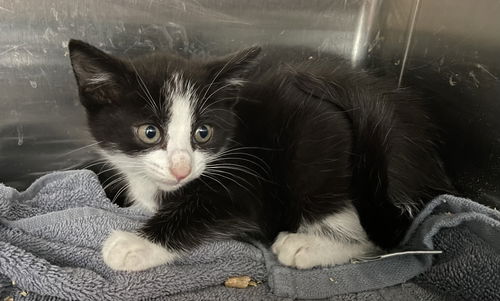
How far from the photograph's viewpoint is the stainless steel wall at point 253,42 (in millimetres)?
1536

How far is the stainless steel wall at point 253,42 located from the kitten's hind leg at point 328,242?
1.41ft

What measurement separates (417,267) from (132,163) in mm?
894

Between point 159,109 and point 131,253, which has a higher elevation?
point 159,109

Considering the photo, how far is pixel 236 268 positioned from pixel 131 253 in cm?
31

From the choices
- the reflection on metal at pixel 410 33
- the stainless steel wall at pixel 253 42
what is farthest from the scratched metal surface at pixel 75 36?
the reflection on metal at pixel 410 33

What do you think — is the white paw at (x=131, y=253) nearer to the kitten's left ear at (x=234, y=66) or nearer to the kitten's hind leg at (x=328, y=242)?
the kitten's hind leg at (x=328, y=242)

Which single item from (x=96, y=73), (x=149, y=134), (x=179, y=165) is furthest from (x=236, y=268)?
(x=96, y=73)

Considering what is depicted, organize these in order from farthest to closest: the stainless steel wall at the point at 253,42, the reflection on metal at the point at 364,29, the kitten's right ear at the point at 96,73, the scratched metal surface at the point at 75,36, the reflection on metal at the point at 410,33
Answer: the reflection on metal at the point at 364,29
the reflection on metal at the point at 410,33
the scratched metal surface at the point at 75,36
the stainless steel wall at the point at 253,42
the kitten's right ear at the point at 96,73

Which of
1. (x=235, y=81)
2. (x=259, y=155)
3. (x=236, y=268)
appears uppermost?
(x=235, y=81)

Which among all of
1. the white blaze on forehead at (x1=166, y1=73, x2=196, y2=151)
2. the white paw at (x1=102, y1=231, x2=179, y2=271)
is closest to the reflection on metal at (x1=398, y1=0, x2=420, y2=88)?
the white blaze on forehead at (x1=166, y1=73, x2=196, y2=151)

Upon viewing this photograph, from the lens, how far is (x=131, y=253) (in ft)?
4.21

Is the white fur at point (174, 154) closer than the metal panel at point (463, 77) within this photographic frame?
Yes

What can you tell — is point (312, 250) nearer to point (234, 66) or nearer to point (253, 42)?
point (234, 66)

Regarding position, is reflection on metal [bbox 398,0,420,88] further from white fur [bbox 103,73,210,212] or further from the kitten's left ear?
white fur [bbox 103,73,210,212]
